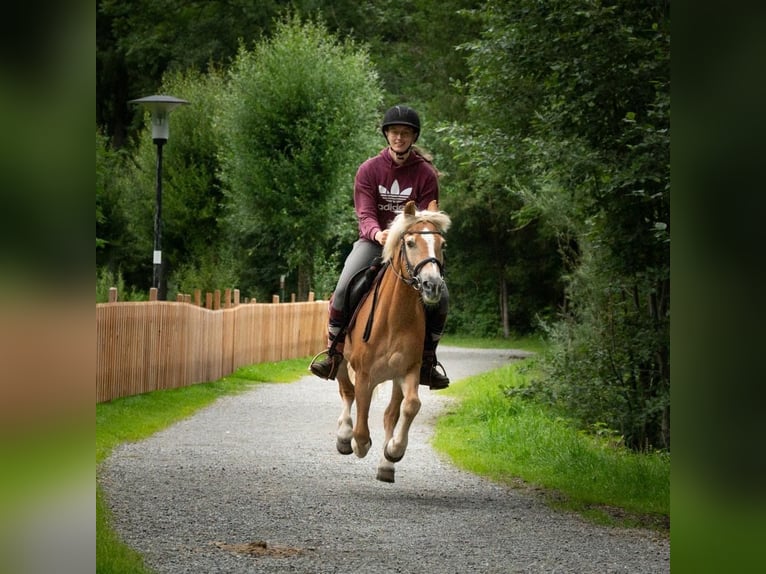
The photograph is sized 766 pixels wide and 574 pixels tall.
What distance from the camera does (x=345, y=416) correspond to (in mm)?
9164

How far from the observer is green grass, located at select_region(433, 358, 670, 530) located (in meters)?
9.03

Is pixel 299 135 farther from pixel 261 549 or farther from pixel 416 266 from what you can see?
pixel 261 549

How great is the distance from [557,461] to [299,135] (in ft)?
54.0

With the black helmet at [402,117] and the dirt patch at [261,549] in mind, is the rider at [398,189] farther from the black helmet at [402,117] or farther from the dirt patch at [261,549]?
the dirt patch at [261,549]

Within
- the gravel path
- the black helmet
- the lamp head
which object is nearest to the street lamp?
the lamp head

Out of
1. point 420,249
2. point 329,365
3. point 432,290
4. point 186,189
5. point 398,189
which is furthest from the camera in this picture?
point 186,189

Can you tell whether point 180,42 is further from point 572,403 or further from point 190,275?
point 572,403

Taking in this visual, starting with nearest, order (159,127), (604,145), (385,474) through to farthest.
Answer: (385,474) < (604,145) < (159,127)

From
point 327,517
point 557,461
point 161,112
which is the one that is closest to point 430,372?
point 327,517

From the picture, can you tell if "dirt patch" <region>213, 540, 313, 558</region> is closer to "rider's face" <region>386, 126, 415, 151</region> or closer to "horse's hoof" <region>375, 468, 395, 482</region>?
"horse's hoof" <region>375, 468, 395, 482</region>

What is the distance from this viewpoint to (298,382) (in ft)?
69.9

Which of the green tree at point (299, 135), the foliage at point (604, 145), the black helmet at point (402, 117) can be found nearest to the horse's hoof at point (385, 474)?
the black helmet at point (402, 117)
